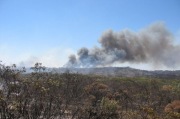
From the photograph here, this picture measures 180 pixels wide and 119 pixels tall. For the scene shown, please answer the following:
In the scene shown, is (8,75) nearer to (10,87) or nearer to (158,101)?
(10,87)

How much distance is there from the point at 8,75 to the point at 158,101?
27103 mm

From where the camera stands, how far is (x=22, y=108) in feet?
33.7

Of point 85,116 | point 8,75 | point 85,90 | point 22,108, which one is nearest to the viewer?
point 22,108

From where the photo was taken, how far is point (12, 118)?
987 cm

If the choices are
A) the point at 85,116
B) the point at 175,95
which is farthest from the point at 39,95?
the point at 175,95

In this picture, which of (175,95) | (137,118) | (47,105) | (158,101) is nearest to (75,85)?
(158,101)

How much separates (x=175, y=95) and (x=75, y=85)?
14015 mm

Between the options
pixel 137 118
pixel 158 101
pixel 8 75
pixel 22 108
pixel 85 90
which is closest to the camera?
pixel 22 108

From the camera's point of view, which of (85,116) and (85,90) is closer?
(85,116)

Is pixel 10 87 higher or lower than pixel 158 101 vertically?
higher

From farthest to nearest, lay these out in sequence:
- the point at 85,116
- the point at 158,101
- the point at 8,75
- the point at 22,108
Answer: the point at 158,101 → the point at 8,75 → the point at 85,116 → the point at 22,108

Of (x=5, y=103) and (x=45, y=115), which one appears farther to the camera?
(x=45, y=115)

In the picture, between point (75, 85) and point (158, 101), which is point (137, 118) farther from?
point (158, 101)

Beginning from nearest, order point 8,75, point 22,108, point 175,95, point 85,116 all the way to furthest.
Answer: point 22,108 → point 85,116 → point 8,75 → point 175,95
